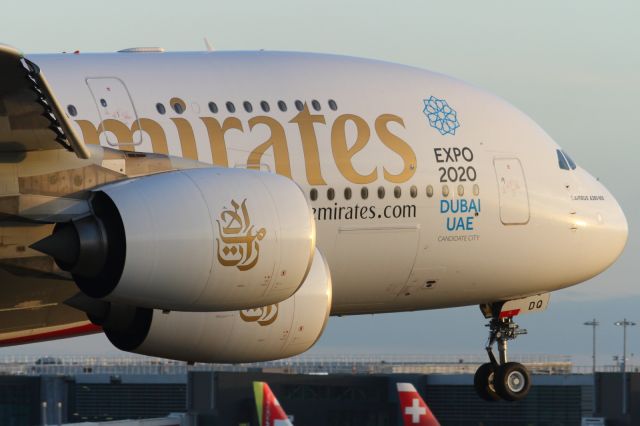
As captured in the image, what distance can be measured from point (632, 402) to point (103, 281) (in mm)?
68072

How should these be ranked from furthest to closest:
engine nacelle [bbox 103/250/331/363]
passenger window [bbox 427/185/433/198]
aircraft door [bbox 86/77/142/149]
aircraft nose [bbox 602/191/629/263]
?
aircraft nose [bbox 602/191/629/263] → passenger window [bbox 427/185/433/198] → engine nacelle [bbox 103/250/331/363] → aircraft door [bbox 86/77/142/149]

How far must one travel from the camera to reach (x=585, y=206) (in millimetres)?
24125

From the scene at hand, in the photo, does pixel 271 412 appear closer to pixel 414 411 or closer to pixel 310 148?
pixel 414 411

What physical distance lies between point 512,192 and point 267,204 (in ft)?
24.5

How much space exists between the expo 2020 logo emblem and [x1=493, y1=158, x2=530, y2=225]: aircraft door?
2.79 feet

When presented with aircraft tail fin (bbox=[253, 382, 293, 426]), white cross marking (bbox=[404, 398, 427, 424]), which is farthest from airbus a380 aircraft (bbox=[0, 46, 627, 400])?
aircraft tail fin (bbox=[253, 382, 293, 426])

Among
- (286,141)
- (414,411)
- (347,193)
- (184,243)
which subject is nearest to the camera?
(184,243)

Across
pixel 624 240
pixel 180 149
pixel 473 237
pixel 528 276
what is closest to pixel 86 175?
pixel 180 149

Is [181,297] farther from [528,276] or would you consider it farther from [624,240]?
[624,240]

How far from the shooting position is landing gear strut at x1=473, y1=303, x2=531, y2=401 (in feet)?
78.6

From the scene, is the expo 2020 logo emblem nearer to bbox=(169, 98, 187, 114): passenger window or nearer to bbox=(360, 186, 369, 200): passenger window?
bbox=(360, 186, 369, 200): passenger window

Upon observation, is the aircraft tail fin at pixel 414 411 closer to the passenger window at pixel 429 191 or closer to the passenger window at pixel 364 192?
the passenger window at pixel 429 191

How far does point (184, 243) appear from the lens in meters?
15.8

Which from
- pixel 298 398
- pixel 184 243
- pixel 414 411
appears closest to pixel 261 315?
pixel 184 243
